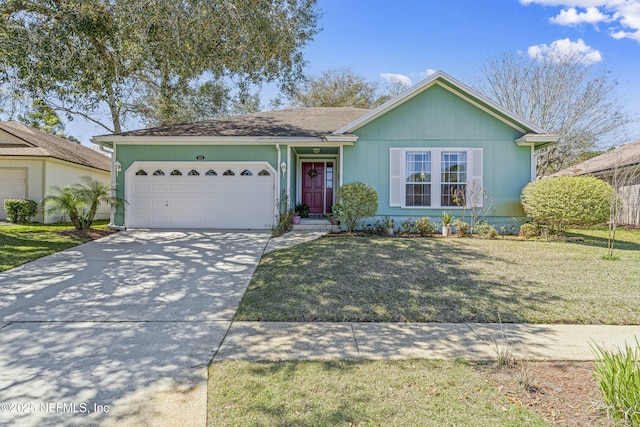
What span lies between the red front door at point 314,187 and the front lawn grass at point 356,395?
10826 mm

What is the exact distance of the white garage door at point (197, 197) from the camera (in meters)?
11.5

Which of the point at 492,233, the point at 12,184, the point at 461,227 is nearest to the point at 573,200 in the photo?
the point at 492,233

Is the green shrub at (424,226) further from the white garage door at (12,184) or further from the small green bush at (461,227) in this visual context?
the white garage door at (12,184)

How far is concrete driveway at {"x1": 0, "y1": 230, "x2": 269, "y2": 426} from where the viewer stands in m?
2.59

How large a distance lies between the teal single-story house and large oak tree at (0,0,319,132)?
2.22 m

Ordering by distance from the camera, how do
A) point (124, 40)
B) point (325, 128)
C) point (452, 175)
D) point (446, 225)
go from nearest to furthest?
point (124, 40) → point (446, 225) → point (452, 175) → point (325, 128)

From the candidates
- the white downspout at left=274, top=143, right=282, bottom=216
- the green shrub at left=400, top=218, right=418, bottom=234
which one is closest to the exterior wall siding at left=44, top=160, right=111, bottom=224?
the white downspout at left=274, top=143, right=282, bottom=216

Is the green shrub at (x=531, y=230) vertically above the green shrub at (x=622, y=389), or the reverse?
the green shrub at (x=531, y=230)

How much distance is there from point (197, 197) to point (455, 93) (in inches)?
367

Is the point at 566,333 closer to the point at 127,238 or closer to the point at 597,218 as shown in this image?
the point at 597,218

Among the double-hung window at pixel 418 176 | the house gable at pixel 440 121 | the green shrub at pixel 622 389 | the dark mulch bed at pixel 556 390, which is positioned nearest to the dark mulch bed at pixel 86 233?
the house gable at pixel 440 121

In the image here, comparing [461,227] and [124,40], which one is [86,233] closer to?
[124,40]

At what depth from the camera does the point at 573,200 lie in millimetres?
9109

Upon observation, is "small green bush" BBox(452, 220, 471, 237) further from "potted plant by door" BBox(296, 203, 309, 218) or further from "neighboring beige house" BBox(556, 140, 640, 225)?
"neighboring beige house" BBox(556, 140, 640, 225)
